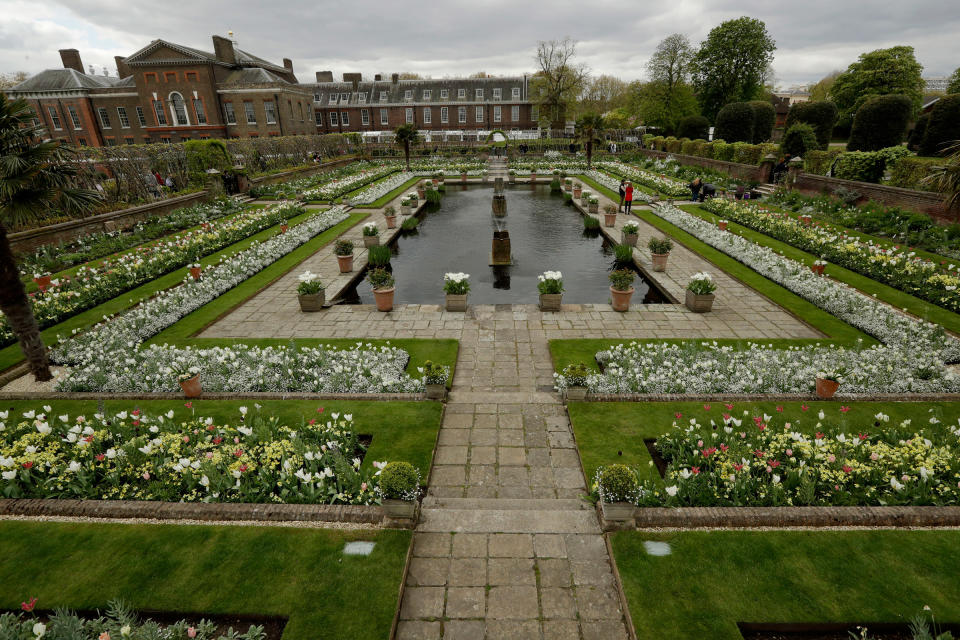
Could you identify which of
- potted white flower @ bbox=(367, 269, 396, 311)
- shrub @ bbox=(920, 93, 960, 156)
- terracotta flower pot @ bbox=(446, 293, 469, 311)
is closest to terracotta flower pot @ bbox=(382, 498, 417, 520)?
terracotta flower pot @ bbox=(446, 293, 469, 311)

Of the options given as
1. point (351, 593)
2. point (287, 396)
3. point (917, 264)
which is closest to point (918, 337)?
point (917, 264)

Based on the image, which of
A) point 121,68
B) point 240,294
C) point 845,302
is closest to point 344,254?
point 240,294

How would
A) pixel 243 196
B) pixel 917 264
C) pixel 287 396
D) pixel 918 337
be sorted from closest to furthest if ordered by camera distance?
pixel 287 396
pixel 918 337
pixel 917 264
pixel 243 196

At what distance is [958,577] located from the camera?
460cm

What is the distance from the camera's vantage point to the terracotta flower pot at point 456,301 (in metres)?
12.2

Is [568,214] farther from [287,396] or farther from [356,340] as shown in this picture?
[287,396]

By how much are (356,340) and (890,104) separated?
32145 millimetres

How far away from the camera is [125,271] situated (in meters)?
14.1

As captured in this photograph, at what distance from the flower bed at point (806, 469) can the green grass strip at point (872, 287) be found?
5.86 metres

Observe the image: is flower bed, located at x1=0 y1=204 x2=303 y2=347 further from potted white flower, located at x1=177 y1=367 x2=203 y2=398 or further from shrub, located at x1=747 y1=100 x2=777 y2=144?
shrub, located at x1=747 y1=100 x2=777 y2=144

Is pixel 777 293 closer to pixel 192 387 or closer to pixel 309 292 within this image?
pixel 309 292

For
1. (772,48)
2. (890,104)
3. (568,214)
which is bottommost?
(568,214)

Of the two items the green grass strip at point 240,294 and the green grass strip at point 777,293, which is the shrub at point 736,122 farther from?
the green grass strip at point 240,294

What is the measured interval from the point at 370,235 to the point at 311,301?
6.16 m
